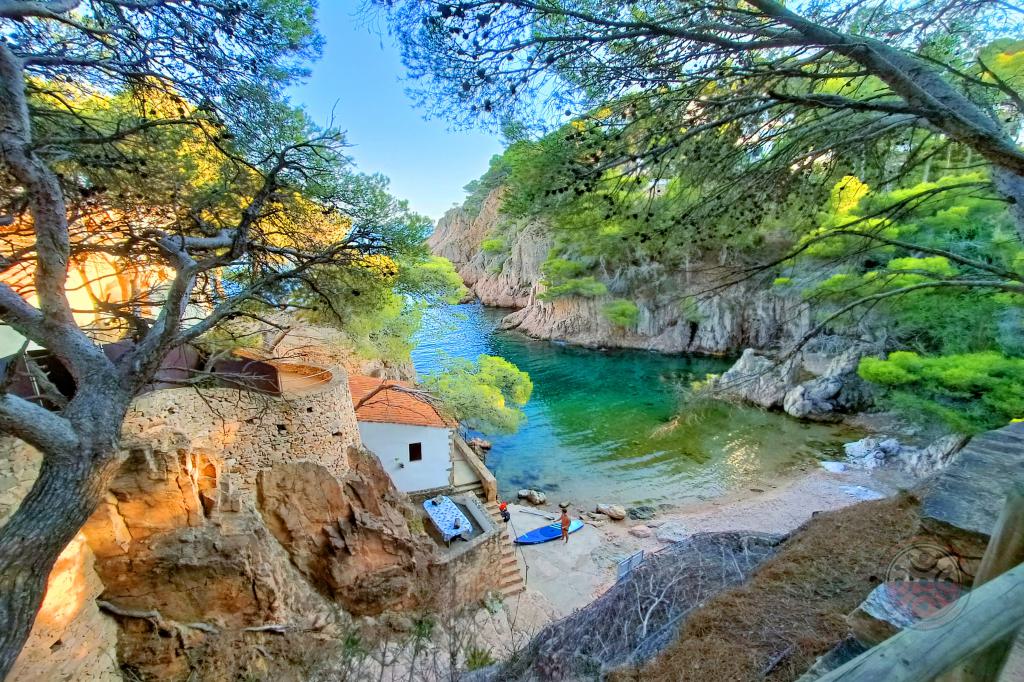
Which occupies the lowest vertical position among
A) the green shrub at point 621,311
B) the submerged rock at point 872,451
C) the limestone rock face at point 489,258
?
the submerged rock at point 872,451

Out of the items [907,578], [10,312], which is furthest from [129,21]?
[907,578]

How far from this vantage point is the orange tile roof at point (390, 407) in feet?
33.8

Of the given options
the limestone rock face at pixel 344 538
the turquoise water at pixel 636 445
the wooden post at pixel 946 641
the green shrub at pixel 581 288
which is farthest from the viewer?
the green shrub at pixel 581 288

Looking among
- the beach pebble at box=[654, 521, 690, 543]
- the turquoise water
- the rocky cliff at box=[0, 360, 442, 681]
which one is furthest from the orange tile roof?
the beach pebble at box=[654, 521, 690, 543]

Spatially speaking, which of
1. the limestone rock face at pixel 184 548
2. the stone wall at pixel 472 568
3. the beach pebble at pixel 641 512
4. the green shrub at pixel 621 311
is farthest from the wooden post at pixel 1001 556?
the green shrub at pixel 621 311

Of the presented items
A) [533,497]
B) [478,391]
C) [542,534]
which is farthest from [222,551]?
[533,497]

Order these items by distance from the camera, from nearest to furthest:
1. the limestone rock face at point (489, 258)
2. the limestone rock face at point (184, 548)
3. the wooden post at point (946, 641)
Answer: the wooden post at point (946, 641) < the limestone rock face at point (184, 548) < the limestone rock face at point (489, 258)

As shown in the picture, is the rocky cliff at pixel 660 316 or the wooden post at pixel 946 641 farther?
the rocky cliff at pixel 660 316

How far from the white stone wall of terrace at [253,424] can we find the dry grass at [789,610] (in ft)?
16.1

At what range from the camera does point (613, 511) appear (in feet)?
37.7

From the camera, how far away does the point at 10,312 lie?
2660mm

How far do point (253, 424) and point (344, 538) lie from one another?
2283 mm

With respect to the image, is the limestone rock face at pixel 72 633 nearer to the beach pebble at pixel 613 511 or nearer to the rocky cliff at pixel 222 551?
the rocky cliff at pixel 222 551

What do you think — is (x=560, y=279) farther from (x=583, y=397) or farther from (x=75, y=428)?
(x=75, y=428)
